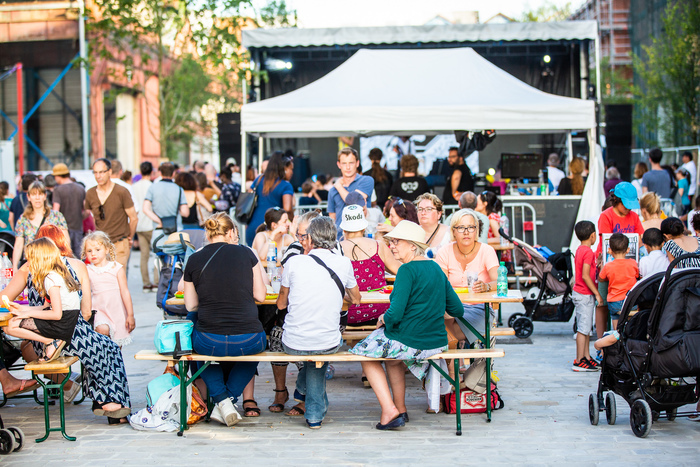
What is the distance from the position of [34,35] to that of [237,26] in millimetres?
Result: 10857

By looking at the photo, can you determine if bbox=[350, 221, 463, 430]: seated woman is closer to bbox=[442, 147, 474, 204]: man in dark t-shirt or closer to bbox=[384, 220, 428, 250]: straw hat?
bbox=[384, 220, 428, 250]: straw hat

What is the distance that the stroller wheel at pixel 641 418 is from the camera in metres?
4.91

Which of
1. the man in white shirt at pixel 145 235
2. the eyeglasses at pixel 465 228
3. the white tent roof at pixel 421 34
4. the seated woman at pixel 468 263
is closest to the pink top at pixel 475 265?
the seated woman at pixel 468 263

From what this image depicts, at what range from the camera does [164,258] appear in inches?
370

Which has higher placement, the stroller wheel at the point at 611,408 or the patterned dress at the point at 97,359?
the patterned dress at the point at 97,359

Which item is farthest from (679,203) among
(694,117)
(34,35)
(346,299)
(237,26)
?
(34,35)

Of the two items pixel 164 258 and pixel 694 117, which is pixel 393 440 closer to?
pixel 164 258

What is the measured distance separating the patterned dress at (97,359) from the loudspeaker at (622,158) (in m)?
11.5

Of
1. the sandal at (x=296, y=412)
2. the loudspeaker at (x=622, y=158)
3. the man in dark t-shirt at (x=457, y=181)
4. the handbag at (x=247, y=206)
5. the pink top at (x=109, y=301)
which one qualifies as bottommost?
the sandal at (x=296, y=412)

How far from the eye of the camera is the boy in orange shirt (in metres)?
6.53

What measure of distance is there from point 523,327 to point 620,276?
6.03ft

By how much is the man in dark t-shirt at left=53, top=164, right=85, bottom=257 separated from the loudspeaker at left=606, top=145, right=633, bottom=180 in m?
9.55

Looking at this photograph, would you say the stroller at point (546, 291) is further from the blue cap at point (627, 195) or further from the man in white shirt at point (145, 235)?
the man in white shirt at point (145, 235)

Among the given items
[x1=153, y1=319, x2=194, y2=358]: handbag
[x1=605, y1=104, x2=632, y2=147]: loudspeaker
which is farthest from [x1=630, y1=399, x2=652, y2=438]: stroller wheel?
[x1=605, y1=104, x2=632, y2=147]: loudspeaker
